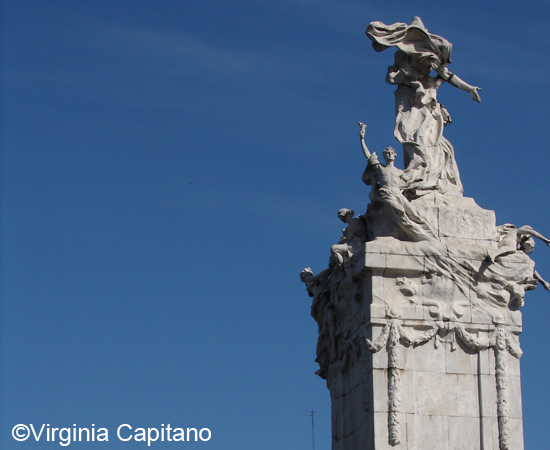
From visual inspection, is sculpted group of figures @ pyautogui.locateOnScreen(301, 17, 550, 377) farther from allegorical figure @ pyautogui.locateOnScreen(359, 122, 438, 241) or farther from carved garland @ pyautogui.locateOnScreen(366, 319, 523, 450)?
carved garland @ pyautogui.locateOnScreen(366, 319, 523, 450)

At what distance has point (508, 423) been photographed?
32531mm

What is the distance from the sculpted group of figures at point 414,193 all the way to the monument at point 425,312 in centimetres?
4

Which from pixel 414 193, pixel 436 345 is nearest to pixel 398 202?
pixel 414 193

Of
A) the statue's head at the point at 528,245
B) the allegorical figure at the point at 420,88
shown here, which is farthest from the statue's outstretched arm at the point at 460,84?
the statue's head at the point at 528,245

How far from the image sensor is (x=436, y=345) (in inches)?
1292

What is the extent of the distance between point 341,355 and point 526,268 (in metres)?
4.45

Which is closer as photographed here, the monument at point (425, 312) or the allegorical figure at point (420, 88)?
the monument at point (425, 312)

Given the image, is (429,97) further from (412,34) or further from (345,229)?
(345,229)

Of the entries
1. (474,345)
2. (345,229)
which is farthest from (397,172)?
(474,345)

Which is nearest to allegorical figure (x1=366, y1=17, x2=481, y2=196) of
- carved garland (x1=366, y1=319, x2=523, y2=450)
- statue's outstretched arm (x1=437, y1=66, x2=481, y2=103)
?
statue's outstretched arm (x1=437, y1=66, x2=481, y2=103)

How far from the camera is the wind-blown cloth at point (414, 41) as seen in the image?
116 feet

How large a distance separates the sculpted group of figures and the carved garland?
92 centimetres

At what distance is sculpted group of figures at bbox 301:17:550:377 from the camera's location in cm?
3338

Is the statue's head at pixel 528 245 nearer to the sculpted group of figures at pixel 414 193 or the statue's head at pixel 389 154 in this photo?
the sculpted group of figures at pixel 414 193
